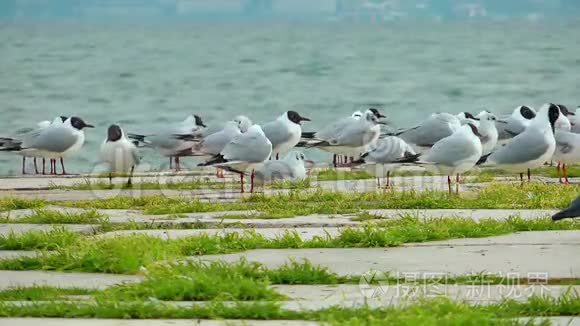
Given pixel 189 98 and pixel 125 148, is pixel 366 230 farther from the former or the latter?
pixel 189 98

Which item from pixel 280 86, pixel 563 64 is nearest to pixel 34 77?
pixel 280 86

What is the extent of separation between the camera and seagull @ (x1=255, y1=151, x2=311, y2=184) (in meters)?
14.4

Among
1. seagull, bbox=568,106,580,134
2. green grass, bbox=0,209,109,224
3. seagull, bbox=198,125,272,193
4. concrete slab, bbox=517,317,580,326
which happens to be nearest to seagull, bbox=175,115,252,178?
seagull, bbox=198,125,272,193

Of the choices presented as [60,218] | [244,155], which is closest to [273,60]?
[244,155]

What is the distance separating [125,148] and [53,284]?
834cm

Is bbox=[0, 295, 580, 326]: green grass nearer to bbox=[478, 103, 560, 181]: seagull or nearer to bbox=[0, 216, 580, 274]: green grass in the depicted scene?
bbox=[0, 216, 580, 274]: green grass

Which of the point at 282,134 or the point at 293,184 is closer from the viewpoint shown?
the point at 293,184

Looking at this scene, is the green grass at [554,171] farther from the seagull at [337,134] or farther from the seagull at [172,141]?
the seagull at [172,141]

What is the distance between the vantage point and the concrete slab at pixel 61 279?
6992 millimetres

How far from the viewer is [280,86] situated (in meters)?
57.8

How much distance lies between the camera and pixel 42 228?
367 inches

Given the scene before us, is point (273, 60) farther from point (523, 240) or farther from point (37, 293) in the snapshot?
point (37, 293)

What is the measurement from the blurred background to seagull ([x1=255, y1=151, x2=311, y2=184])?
375 inches

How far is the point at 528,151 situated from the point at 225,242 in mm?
6303
